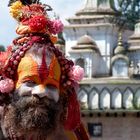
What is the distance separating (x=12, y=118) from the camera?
3268mm

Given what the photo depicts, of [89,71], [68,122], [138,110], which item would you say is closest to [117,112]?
[138,110]

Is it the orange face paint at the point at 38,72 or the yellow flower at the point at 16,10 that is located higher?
the yellow flower at the point at 16,10

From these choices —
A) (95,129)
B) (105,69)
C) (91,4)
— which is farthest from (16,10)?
(91,4)

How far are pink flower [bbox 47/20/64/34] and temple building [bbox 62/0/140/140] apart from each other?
2508 centimetres

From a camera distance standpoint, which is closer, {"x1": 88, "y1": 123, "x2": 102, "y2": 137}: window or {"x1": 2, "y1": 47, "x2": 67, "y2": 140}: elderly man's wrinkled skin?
{"x1": 2, "y1": 47, "x2": 67, "y2": 140}: elderly man's wrinkled skin

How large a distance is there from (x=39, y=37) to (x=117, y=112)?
87.4 ft

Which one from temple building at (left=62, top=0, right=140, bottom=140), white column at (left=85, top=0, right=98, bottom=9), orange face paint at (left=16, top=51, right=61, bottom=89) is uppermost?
white column at (left=85, top=0, right=98, bottom=9)

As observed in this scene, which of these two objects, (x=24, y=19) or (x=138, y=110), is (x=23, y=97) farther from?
(x=138, y=110)

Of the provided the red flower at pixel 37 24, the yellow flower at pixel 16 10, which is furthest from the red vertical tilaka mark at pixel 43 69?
the yellow flower at pixel 16 10

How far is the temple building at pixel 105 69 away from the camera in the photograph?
30.0 metres

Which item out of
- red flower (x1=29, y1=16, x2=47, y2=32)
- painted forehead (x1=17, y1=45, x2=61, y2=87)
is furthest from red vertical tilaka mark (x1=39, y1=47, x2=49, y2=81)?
red flower (x1=29, y1=16, x2=47, y2=32)

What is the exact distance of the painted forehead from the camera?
3.29m

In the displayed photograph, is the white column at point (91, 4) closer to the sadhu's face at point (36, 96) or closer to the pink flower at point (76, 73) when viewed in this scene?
the pink flower at point (76, 73)

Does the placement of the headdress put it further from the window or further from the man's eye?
the window
